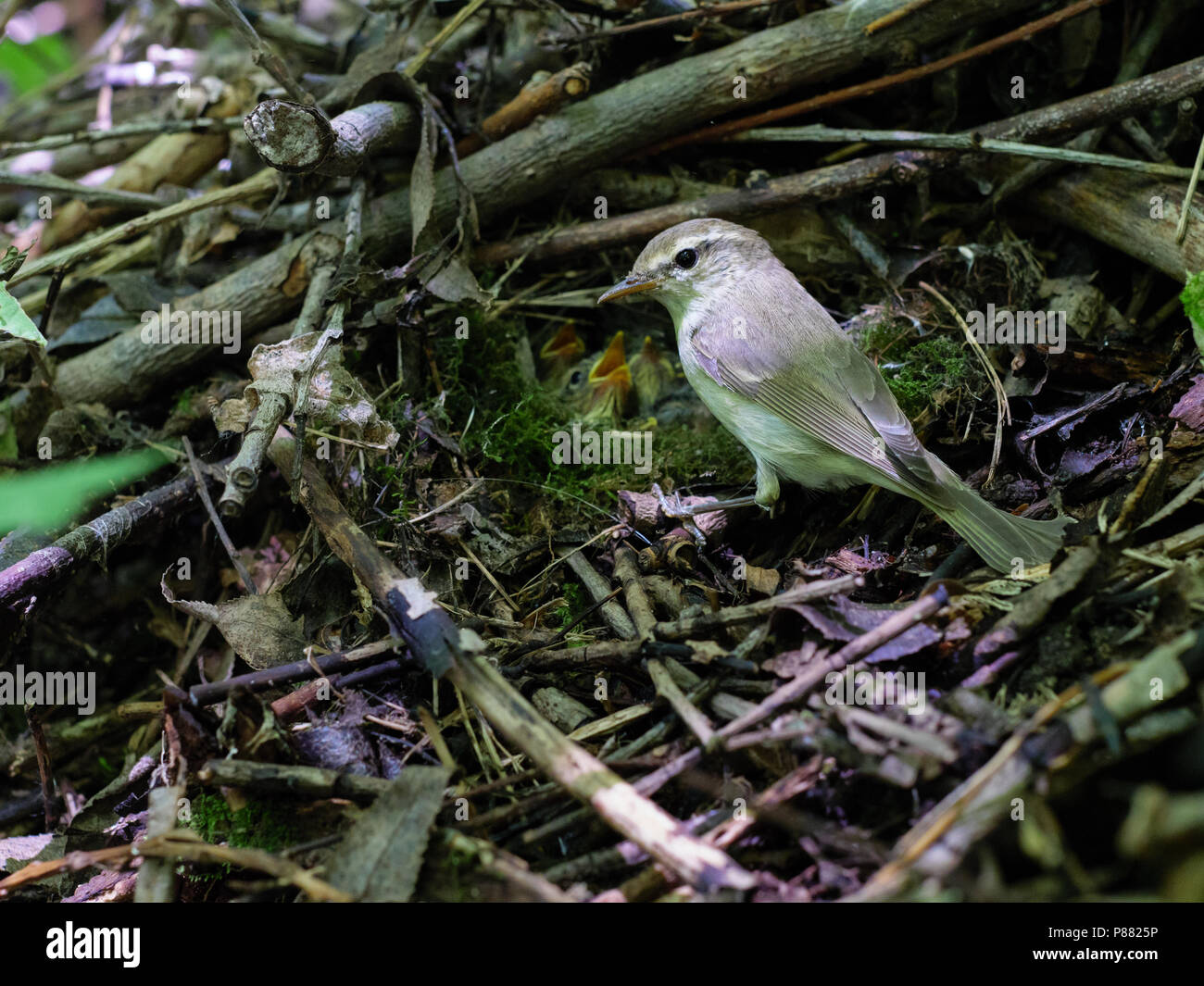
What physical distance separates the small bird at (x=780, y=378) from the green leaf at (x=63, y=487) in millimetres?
2171

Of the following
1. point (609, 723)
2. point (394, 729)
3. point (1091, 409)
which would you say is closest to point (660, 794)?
point (609, 723)

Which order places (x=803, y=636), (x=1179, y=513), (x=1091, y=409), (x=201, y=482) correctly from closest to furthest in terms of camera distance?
(x=803, y=636), (x=1179, y=513), (x=1091, y=409), (x=201, y=482)

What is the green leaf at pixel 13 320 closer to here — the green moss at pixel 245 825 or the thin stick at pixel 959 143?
the green moss at pixel 245 825

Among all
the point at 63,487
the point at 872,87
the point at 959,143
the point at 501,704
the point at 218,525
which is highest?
the point at 872,87

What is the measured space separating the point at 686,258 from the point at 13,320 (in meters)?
2.59

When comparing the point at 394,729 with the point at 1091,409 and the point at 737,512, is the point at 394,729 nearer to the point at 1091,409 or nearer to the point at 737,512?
the point at 737,512

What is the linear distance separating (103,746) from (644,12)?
13.7 feet

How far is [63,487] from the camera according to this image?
10.2ft

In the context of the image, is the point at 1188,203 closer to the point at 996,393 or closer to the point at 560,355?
the point at 996,393

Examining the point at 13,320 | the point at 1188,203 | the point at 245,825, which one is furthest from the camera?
the point at 1188,203

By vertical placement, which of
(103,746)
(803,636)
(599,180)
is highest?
(599,180)

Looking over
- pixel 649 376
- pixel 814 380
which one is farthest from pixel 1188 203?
pixel 649 376

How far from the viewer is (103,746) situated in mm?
3777

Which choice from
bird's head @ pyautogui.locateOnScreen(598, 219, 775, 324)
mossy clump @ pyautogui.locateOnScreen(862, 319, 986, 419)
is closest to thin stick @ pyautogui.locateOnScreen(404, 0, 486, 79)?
bird's head @ pyautogui.locateOnScreen(598, 219, 775, 324)
